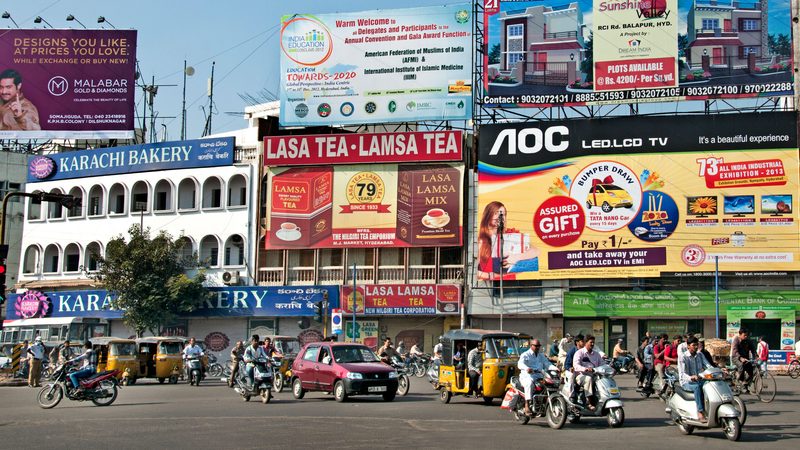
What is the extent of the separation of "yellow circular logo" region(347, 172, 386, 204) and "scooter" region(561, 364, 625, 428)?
32661mm

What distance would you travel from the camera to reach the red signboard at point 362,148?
49594mm

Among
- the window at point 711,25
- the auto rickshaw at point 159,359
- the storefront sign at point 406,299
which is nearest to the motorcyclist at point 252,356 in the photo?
the auto rickshaw at point 159,359

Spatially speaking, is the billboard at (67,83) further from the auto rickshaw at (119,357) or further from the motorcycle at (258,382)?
the motorcycle at (258,382)

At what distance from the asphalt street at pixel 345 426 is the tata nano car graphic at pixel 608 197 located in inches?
852

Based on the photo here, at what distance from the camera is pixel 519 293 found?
4806 centimetres

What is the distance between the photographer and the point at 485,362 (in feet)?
75.1

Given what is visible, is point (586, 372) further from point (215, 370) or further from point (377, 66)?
point (377, 66)

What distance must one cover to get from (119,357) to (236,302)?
1687 centimetres

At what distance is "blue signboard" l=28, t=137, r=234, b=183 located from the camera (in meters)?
54.1

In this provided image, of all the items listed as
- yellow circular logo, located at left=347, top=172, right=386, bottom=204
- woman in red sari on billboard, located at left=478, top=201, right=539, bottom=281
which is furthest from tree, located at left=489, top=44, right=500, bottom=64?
yellow circular logo, located at left=347, top=172, right=386, bottom=204

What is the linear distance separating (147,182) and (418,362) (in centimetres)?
2343

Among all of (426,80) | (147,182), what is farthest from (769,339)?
(147,182)

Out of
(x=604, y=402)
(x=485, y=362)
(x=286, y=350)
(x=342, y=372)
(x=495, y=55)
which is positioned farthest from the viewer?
(x=495, y=55)

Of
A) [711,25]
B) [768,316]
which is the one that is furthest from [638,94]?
[768,316]
